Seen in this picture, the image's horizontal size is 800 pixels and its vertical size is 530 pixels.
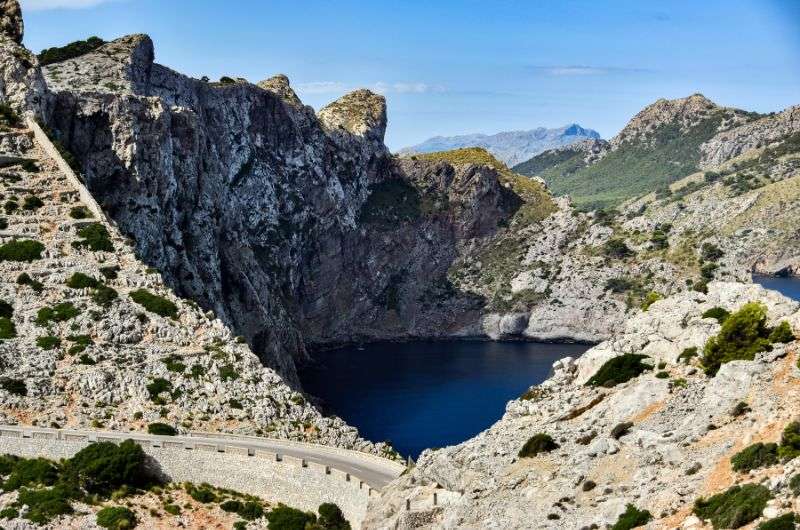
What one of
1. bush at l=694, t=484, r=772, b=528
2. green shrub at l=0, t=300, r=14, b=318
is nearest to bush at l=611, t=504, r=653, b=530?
bush at l=694, t=484, r=772, b=528

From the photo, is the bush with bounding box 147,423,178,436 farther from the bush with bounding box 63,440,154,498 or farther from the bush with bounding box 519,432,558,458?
the bush with bounding box 519,432,558,458

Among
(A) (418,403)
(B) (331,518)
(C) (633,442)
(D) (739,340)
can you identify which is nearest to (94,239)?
(B) (331,518)

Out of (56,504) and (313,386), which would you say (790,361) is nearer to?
(56,504)

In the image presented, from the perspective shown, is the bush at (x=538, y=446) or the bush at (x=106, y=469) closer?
the bush at (x=538, y=446)

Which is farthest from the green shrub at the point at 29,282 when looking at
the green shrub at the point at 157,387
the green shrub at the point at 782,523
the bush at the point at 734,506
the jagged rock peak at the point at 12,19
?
the green shrub at the point at 782,523


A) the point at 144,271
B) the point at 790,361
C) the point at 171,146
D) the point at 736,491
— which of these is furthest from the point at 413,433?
the point at 736,491

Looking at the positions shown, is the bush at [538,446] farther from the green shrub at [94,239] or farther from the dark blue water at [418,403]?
the dark blue water at [418,403]

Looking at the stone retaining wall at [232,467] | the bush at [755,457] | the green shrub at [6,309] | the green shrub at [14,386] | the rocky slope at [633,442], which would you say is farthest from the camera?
the green shrub at [6,309]
